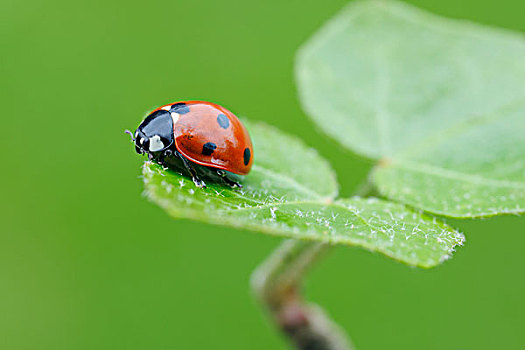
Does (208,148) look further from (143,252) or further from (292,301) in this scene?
(143,252)

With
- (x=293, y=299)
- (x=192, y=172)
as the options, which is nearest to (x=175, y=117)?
(x=192, y=172)

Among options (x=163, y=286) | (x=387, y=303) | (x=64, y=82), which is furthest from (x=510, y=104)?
(x=64, y=82)

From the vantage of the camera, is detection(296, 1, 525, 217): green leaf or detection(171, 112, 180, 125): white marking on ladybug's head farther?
detection(296, 1, 525, 217): green leaf

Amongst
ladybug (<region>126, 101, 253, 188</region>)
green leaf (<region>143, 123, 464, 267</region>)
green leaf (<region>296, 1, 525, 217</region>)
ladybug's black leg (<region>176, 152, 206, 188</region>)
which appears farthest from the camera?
green leaf (<region>296, 1, 525, 217</region>)

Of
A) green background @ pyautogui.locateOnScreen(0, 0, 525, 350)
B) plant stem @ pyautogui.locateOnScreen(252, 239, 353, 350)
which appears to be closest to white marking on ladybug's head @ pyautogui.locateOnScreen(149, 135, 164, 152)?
plant stem @ pyautogui.locateOnScreen(252, 239, 353, 350)

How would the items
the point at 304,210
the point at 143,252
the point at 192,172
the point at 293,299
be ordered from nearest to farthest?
the point at 304,210 < the point at 192,172 < the point at 293,299 < the point at 143,252

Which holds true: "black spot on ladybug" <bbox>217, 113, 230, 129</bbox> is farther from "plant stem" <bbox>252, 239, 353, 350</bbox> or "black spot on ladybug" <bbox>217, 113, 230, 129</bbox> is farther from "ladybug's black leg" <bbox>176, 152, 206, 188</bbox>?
"plant stem" <bbox>252, 239, 353, 350</bbox>
